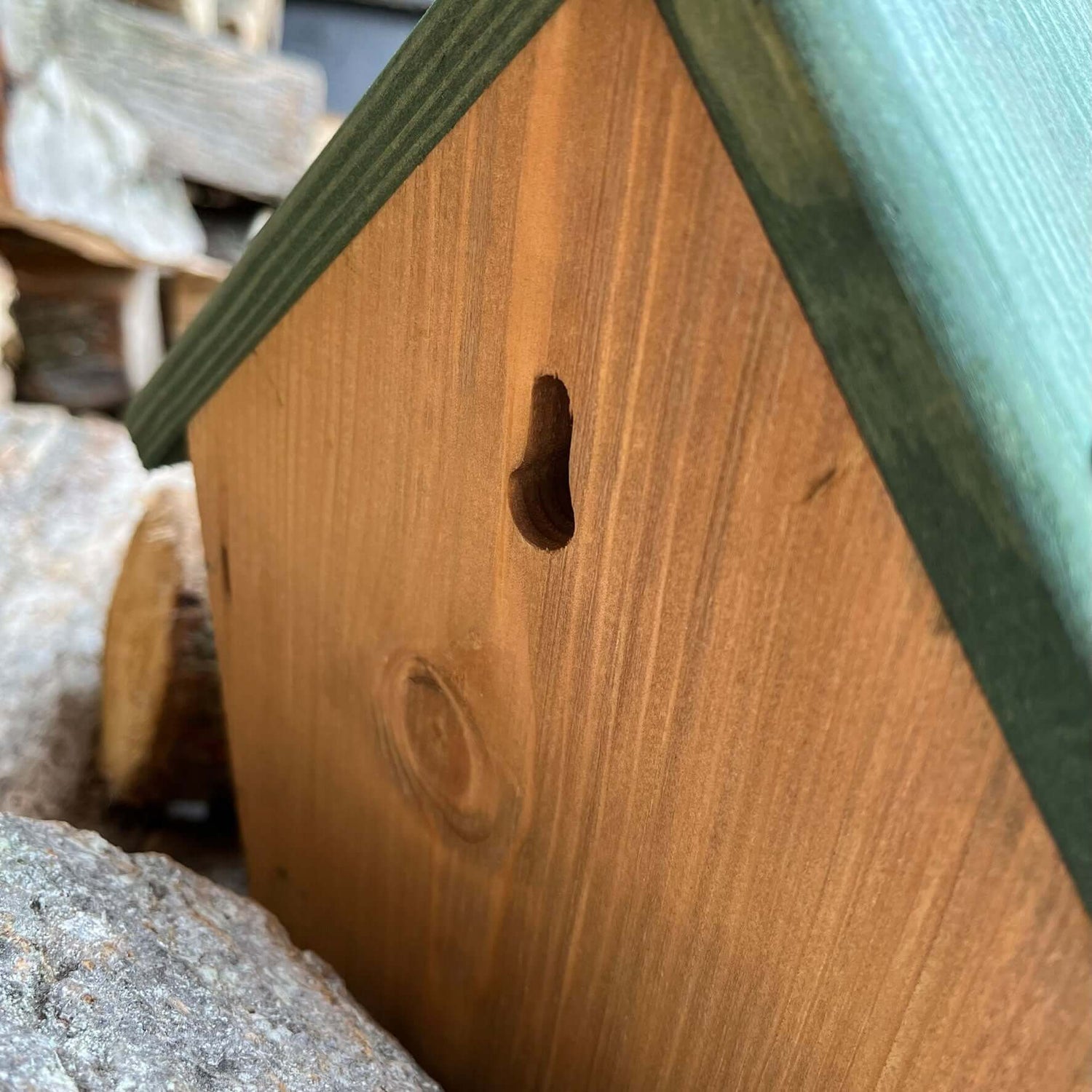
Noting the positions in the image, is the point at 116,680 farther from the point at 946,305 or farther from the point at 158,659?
the point at 946,305

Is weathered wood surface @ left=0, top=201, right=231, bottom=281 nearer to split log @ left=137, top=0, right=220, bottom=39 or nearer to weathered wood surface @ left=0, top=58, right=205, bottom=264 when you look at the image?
weathered wood surface @ left=0, top=58, right=205, bottom=264

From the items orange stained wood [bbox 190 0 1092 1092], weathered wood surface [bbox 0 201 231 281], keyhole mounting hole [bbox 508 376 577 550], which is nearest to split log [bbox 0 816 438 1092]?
orange stained wood [bbox 190 0 1092 1092]

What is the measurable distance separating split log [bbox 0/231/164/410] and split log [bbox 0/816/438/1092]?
1.05 m

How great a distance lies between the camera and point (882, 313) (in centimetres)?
24

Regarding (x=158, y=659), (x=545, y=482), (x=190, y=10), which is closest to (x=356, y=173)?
(x=545, y=482)

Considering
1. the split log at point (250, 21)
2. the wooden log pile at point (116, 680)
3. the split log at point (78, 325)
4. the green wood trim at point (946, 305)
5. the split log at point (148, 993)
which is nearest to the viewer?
the green wood trim at point (946, 305)

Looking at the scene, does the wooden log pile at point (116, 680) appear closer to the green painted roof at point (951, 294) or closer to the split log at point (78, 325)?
the split log at point (78, 325)

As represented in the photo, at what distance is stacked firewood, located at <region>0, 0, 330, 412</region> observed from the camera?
115 cm

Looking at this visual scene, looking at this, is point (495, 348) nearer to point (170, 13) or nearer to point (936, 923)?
point (936, 923)

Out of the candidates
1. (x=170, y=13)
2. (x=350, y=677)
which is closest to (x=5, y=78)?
(x=170, y=13)

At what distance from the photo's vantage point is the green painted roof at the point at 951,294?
0.24 m

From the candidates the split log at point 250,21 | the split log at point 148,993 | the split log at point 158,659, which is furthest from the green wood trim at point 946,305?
the split log at point 250,21

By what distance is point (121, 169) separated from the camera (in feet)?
4.18

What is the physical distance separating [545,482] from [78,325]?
1211 mm
